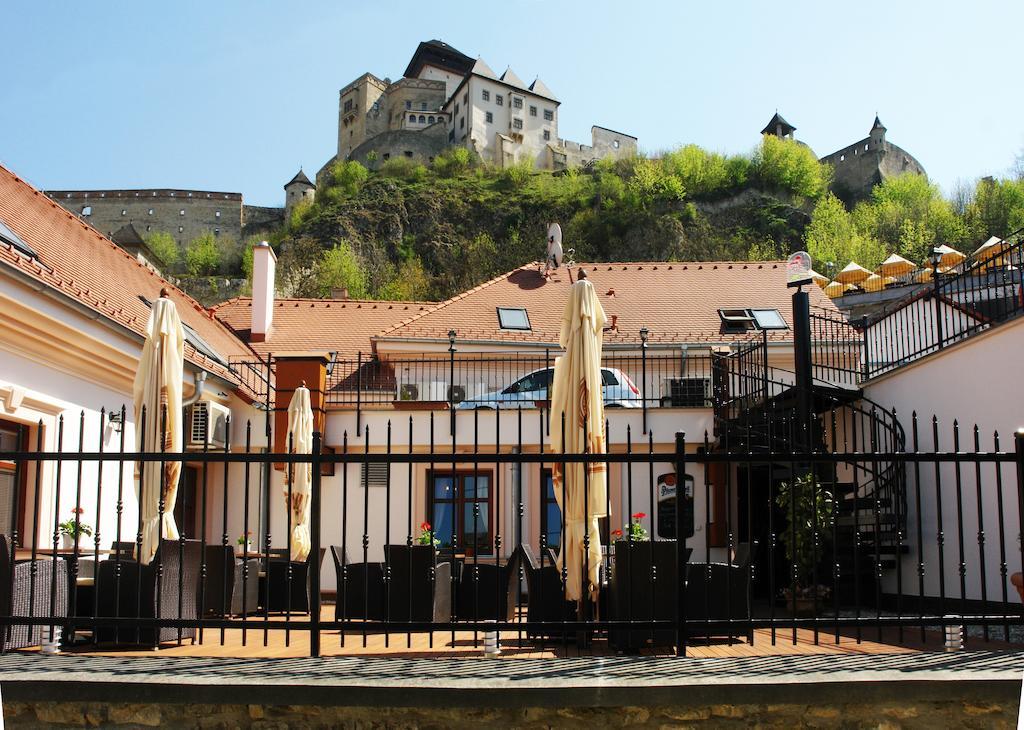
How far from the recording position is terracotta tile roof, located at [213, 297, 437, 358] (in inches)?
842

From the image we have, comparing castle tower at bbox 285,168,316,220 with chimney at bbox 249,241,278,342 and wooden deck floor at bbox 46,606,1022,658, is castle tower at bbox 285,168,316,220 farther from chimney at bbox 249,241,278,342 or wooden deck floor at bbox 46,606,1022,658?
wooden deck floor at bbox 46,606,1022,658

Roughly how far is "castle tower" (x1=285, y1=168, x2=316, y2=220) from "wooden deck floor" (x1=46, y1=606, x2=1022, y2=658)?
81.0m

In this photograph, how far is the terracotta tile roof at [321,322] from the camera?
2139 centimetres

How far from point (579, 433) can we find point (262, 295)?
15.6 metres

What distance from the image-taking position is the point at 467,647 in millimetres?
6922

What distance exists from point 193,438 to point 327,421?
262 centimetres

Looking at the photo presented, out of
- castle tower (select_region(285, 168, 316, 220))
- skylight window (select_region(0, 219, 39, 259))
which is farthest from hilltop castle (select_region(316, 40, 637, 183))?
skylight window (select_region(0, 219, 39, 259))

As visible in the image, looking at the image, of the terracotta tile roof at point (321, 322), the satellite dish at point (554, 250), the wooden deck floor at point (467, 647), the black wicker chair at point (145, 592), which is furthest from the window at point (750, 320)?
the black wicker chair at point (145, 592)

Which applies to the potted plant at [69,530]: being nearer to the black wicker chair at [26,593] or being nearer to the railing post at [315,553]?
the black wicker chair at [26,593]

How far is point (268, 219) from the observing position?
281 ft

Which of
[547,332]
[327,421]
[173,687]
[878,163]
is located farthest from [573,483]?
[878,163]

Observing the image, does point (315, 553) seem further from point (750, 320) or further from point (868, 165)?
point (868, 165)

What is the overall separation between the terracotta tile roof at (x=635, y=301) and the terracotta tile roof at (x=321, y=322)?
98 cm

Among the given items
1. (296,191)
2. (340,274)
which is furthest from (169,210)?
(340,274)
